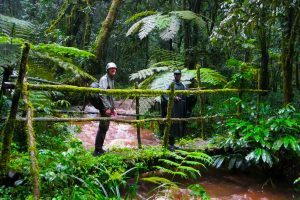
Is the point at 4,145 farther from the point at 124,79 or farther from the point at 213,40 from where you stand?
the point at 124,79

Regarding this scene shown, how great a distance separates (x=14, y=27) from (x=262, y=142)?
4.61m

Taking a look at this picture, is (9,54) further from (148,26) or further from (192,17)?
(192,17)

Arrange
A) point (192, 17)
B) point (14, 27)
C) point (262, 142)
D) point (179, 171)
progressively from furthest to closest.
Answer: point (192, 17) → point (262, 142) → point (14, 27) → point (179, 171)

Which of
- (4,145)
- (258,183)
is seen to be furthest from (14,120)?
(258,183)

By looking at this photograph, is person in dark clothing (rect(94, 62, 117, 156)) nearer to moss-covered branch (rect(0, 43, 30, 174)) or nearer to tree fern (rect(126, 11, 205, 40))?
moss-covered branch (rect(0, 43, 30, 174))

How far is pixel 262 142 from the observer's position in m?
6.36

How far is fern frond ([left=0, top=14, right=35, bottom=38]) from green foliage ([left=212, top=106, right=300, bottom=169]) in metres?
4.10

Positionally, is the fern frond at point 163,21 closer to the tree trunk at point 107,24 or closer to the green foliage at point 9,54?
the tree trunk at point 107,24

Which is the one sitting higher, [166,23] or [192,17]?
[192,17]

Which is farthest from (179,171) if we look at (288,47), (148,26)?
(148,26)

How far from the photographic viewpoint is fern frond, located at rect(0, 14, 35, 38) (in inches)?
229

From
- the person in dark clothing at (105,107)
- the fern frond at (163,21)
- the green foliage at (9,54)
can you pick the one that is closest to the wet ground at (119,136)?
the person in dark clothing at (105,107)

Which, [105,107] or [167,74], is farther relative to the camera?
[167,74]

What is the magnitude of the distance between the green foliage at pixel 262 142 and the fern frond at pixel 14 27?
4.10m
